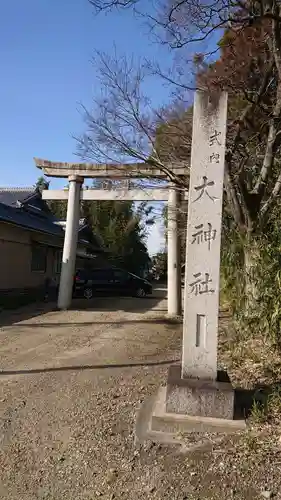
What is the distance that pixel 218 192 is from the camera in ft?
16.3

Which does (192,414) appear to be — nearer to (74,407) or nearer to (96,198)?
(74,407)

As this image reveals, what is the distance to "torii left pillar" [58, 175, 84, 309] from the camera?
15.3 meters

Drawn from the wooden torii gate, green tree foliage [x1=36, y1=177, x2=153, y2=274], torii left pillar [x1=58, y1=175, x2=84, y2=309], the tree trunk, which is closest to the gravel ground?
the tree trunk

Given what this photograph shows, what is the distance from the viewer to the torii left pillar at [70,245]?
15.3m

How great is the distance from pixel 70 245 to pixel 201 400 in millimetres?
11464

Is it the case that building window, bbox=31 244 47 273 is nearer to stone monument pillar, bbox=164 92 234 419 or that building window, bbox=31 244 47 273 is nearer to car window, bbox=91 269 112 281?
car window, bbox=91 269 112 281

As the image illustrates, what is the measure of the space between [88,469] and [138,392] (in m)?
2.02

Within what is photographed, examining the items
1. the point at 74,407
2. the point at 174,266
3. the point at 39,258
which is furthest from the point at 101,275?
the point at 74,407

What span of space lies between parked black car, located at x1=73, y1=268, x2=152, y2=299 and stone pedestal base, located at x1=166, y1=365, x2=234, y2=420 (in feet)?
59.3

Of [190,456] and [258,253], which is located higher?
[258,253]

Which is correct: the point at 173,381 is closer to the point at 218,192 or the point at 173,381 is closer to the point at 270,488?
the point at 270,488

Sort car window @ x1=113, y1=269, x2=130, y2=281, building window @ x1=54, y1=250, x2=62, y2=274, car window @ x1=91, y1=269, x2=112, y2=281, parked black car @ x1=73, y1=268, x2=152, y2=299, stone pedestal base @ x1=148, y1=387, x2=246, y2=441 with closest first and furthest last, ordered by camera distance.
A: stone pedestal base @ x1=148, y1=387, x2=246, y2=441 → parked black car @ x1=73, y1=268, x2=152, y2=299 → car window @ x1=91, y1=269, x2=112, y2=281 → car window @ x1=113, y1=269, x2=130, y2=281 → building window @ x1=54, y1=250, x2=62, y2=274

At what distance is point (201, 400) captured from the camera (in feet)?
14.9

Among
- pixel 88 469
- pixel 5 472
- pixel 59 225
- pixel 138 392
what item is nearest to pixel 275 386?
pixel 138 392
